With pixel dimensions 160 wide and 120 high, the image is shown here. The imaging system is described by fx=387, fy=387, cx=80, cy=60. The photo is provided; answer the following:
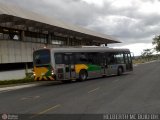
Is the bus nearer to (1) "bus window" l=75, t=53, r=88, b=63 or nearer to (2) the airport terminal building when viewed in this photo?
(1) "bus window" l=75, t=53, r=88, b=63

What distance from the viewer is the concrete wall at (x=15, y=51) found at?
41.8 meters

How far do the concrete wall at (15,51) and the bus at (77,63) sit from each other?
36.1 ft

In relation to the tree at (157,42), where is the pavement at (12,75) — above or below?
below

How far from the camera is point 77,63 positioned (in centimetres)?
3275

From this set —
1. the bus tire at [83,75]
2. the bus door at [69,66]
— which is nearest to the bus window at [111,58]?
the bus tire at [83,75]

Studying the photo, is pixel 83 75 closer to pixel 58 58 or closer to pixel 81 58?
pixel 81 58

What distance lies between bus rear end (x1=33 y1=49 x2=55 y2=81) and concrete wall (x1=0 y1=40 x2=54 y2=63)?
10722 millimetres

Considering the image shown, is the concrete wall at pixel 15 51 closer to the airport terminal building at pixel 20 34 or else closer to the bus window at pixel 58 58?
the airport terminal building at pixel 20 34

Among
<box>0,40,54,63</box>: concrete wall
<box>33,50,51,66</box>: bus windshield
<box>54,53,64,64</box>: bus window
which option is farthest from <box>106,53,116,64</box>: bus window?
<box>0,40,54,63</box>: concrete wall

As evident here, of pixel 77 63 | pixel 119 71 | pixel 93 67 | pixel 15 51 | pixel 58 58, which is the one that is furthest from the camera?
pixel 15 51

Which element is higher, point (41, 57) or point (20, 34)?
point (20, 34)

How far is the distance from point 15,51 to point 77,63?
13935 millimetres

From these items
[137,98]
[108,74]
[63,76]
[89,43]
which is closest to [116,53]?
[108,74]

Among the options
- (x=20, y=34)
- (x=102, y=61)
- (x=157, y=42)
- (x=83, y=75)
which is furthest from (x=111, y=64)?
(x=157, y=42)
